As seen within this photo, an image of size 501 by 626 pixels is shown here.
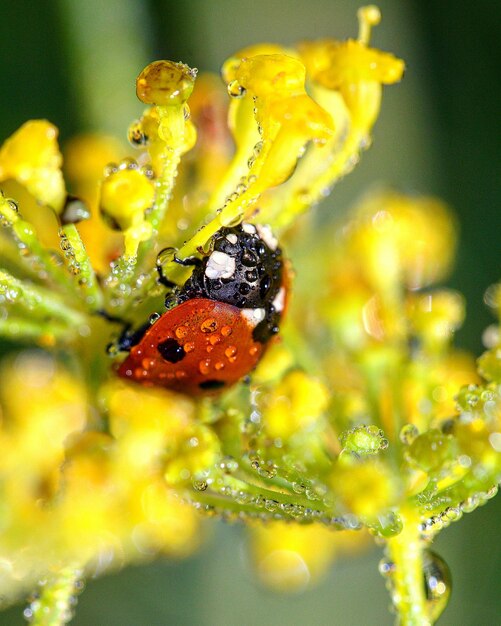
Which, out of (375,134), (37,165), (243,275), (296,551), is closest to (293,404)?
(243,275)

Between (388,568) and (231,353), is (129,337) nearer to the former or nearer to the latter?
(231,353)

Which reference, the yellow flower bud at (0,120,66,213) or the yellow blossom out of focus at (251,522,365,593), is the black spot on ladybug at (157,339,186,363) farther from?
the yellow blossom out of focus at (251,522,365,593)

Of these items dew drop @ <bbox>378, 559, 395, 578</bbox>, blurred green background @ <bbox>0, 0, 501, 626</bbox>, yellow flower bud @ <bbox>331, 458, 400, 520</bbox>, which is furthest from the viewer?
blurred green background @ <bbox>0, 0, 501, 626</bbox>

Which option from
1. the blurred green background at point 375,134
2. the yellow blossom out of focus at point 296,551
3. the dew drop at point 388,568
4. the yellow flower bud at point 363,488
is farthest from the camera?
the blurred green background at point 375,134

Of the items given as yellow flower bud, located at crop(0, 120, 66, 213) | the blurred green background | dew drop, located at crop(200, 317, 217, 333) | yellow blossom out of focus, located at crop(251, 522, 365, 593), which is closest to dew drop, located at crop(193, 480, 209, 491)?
dew drop, located at crop(200, 317, 217, 333)

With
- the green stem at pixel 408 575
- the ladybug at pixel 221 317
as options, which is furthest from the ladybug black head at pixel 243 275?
the green stem at pixel 408 575

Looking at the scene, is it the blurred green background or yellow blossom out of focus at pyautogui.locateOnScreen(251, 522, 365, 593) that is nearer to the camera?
yellow blossom out of focus at pyautogui.locateOnScreen(251, 522, 365, 593)

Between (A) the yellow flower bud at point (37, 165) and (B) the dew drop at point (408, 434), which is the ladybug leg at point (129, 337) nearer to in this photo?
(A) the yellow flower bud at point (37, 165)

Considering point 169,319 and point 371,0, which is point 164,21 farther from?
point 169,319
